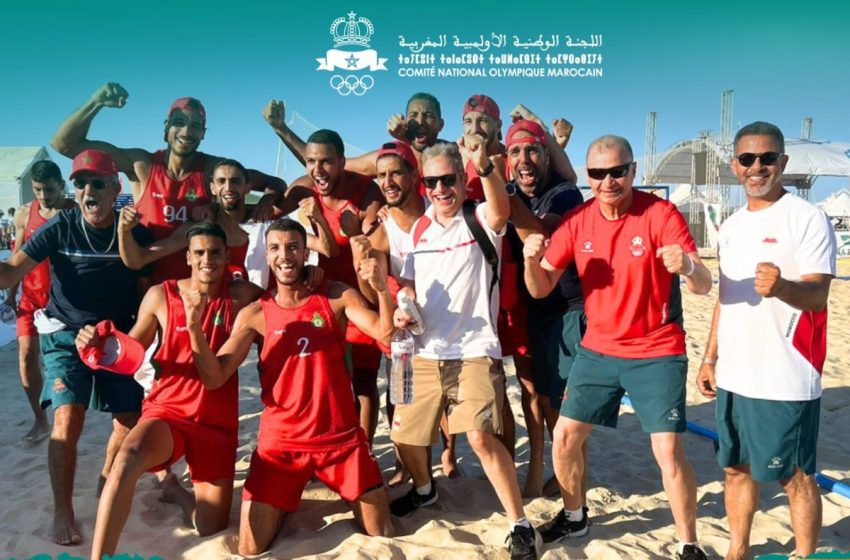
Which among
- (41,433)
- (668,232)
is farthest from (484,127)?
(41,433)

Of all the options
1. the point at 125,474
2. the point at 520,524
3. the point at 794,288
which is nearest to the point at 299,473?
the point at 125,474

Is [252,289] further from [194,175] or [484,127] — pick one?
[484,127]

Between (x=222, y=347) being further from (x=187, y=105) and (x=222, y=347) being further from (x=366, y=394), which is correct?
(x=187, y=105)

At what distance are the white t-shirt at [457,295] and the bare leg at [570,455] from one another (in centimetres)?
58

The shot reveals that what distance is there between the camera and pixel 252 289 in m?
4.19

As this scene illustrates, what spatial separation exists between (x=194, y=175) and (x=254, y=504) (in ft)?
8.07

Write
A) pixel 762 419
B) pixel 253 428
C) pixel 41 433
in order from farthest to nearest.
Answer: pixel 253 428, pixel 41 433, pixel 762 419

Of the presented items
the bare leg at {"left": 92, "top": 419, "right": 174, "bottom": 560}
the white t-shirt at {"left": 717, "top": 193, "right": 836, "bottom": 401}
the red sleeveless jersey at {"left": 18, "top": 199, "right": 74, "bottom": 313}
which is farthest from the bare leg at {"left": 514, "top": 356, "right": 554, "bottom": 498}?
the red sleeveless jersey at {"left": 18, "top": 199, "right": 74, "bottom": 313}

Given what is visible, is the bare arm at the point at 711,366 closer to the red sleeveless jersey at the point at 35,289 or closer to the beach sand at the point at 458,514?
the beach sand at the point at 458,514

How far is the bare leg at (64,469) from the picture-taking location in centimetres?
384

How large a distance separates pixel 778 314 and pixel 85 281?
4.35 metres

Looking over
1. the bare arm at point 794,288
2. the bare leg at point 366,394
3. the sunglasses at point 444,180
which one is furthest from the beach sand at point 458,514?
the sunglasses at point 444,180

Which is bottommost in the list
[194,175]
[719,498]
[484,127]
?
[719,498]

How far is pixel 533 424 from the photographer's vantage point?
446 cm
